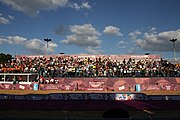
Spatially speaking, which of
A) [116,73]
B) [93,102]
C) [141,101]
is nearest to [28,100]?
[93,102]

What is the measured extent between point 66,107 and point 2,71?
101 feet

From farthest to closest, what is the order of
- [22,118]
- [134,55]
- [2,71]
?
[134,55] → [2,71] → [22,118]

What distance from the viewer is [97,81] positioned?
39312 mm

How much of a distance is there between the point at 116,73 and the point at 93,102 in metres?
21.5

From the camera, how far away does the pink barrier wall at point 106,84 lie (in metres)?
38.5

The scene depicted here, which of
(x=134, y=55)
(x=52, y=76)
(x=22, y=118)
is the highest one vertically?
(x=134, y=55)

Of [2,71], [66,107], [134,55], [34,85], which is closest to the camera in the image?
[66,107]

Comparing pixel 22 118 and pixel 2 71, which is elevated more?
pixel 2 71

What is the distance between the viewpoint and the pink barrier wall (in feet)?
126

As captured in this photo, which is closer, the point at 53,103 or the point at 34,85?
the point at 53,103

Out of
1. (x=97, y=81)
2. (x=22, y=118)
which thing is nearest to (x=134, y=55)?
(x=97, y=81)

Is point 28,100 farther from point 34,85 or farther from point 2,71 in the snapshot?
point 2,71

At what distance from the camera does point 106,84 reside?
39250 millimetres

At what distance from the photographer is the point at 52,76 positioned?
39938 millimetres
